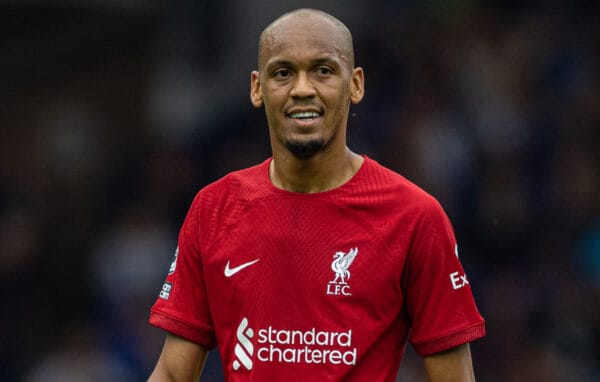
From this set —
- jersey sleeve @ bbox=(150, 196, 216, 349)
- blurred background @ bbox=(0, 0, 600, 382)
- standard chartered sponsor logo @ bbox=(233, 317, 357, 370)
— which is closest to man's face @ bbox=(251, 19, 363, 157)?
jersey sleeve @ bbox=(150, 196, 216, 349)

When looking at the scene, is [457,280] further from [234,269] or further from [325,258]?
[234,269]

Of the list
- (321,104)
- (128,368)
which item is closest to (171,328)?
(321,104)

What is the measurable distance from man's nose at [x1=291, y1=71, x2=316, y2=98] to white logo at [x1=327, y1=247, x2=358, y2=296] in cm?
52

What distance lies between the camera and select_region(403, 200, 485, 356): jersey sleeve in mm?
3760

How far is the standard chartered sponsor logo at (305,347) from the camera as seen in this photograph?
3744 mm

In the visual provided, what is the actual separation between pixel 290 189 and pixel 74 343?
3517mm

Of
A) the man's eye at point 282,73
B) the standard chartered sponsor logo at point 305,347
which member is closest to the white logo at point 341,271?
the standard chartered sponsor logo at point 305,347

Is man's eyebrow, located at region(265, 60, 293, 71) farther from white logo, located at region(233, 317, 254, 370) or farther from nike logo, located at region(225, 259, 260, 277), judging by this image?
white logo, located at region(233, 317, 254, 370)

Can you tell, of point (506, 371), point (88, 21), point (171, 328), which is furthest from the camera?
point (88, 21)

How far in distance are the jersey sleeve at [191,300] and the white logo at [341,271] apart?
1.60 feet

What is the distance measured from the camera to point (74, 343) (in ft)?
23.2

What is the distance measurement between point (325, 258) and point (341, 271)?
70 mm

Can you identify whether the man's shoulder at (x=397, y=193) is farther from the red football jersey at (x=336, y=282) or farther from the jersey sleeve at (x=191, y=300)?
the jersey sleeve at (x=191, y=300)

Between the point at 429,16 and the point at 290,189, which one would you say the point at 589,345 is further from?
the point at 290,189
